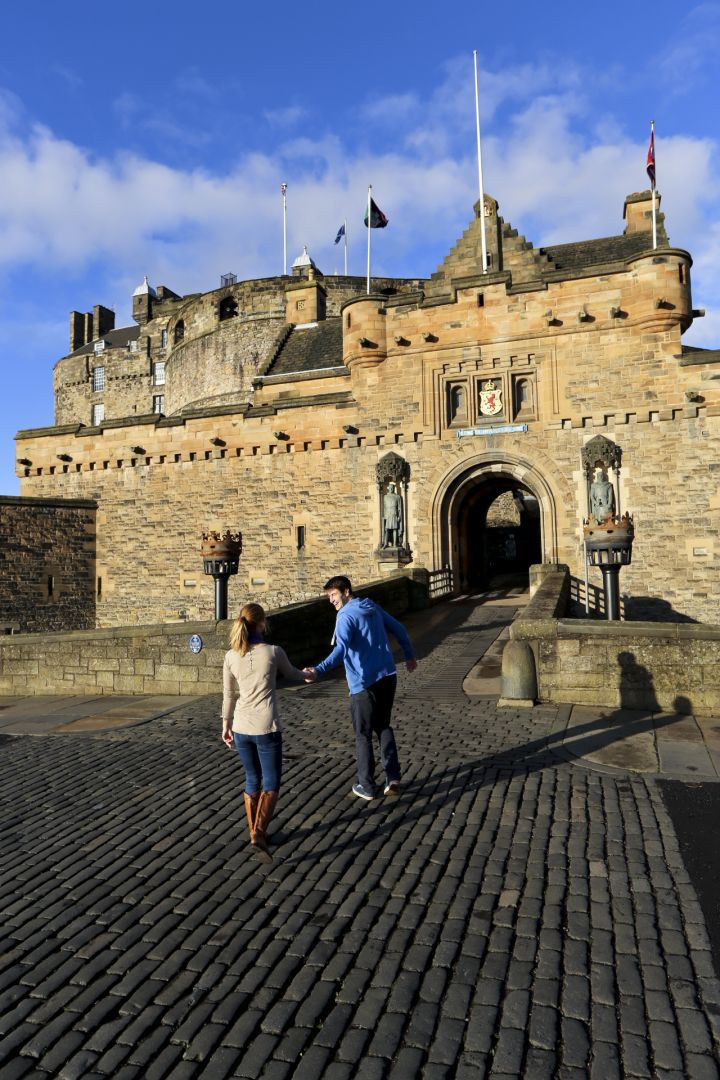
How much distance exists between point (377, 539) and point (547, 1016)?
17269mm

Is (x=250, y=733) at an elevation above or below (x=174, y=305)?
below

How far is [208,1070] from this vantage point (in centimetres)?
248

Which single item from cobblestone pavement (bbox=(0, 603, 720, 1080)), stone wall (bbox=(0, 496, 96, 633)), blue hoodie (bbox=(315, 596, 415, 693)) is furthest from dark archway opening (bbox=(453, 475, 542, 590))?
cobblestone pavement (bbox=(0, 603, 720, 1080))

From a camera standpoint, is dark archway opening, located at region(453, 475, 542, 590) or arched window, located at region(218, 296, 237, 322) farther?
arched window, located at region(218, 296, 237, 322)

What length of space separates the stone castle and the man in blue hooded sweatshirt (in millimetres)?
13789

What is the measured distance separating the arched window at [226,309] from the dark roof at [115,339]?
1721 cm

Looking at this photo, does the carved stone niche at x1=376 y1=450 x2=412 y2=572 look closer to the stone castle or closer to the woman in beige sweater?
the stone castle

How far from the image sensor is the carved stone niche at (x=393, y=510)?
768 inches

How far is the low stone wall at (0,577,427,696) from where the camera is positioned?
31.9 feet

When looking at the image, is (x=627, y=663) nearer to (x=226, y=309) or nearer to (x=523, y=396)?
(x=523, y=396)

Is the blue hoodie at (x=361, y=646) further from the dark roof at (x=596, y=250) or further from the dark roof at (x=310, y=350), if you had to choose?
the dark roof at (x=596, y=250)

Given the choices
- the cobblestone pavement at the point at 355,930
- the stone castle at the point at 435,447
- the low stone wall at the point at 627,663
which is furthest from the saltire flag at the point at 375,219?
the cobblestone pavement at the point at 355,930

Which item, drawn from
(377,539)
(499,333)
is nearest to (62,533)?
(377,539)

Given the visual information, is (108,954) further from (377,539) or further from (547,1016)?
(377,539)
